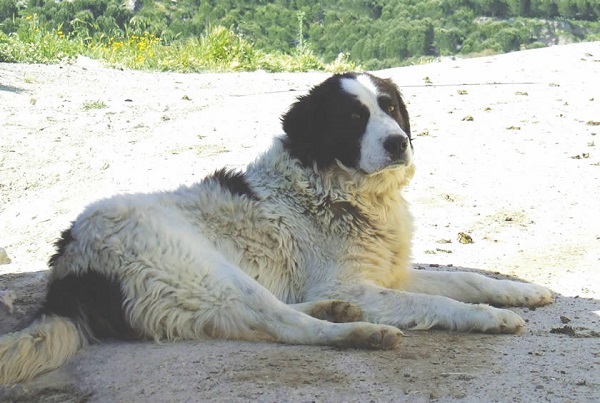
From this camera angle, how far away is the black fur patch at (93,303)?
411 centimetres

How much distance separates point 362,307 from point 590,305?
143 centimetres

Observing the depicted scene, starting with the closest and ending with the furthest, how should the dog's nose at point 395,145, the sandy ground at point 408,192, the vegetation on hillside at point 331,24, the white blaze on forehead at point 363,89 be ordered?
the sandy ground at point 408,192 < the dog's nose at point 395,145 < the white blaze on forehead at point 363,89 < the vegetation on hillside at point 331,24

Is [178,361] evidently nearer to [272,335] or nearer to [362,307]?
[272,335]

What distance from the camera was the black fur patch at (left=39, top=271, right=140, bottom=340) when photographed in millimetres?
4109

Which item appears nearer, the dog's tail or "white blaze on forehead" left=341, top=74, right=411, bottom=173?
the dog's tail

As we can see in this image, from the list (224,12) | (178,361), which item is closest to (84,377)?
(178,361)

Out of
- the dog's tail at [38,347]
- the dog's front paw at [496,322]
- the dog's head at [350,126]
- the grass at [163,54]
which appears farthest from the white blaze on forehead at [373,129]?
the grass at [163,54]

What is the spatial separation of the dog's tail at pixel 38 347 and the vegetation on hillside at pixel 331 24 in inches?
513

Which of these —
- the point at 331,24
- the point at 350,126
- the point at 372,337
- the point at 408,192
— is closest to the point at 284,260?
the point at 350,126

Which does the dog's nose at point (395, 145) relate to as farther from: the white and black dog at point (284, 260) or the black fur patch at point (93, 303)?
the black fur patch at point (93, 303)

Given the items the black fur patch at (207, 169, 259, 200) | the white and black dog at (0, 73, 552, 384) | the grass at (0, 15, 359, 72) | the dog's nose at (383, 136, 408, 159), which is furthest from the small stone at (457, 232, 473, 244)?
the grass at (0, 15, 359, 72)

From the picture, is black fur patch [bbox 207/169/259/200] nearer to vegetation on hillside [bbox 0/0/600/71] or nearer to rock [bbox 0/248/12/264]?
rock [bbox 0/248/12/264]

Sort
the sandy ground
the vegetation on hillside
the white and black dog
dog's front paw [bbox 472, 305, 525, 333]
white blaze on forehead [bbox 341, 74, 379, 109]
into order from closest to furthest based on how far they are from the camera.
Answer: the sandy ground < the white and black dog < dog's front paw [bbox 472, 305, 525, 333] < white blaze on forehead [bbox 341, 74, 379, 109] < the vegetation on hillside

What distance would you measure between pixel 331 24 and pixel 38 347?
955 inches
